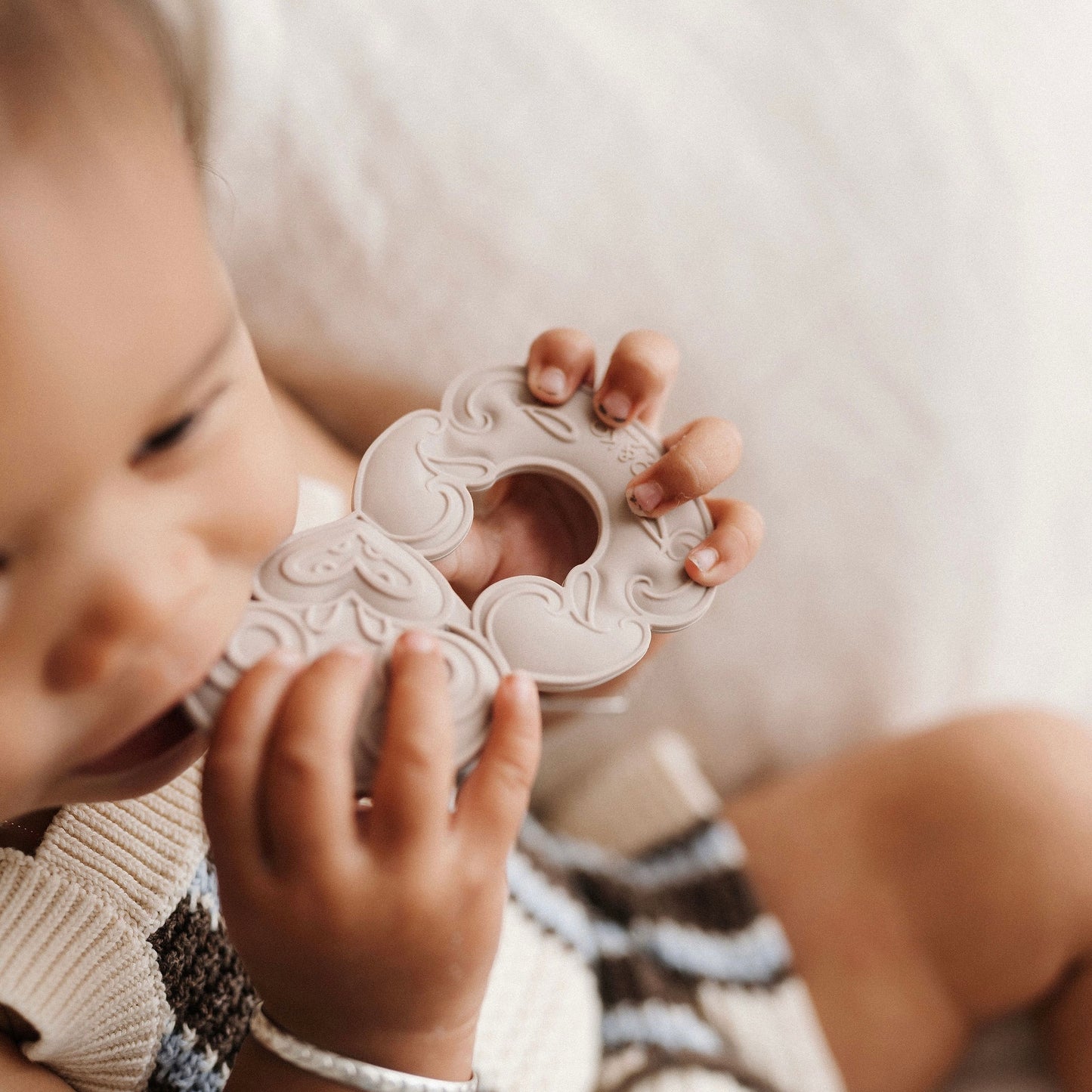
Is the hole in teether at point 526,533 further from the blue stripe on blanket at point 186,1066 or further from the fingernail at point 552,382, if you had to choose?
the blue stripe on blanket at point 186,1066

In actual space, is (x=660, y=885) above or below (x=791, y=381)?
below

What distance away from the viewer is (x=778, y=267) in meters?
0.71

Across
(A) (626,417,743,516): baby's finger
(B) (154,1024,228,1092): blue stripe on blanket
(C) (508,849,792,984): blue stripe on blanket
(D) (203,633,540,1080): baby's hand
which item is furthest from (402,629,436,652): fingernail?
(C) (508,849,792,984): blue stripe on blanket

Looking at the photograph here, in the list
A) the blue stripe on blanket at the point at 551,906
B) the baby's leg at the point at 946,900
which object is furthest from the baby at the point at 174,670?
the baby's leg at the point at 946,900

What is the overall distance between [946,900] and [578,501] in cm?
41

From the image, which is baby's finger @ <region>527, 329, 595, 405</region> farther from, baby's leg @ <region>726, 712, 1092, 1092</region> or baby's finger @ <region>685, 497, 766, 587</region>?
baby's leg @ <region>726, 712, 1092, 1092</region>

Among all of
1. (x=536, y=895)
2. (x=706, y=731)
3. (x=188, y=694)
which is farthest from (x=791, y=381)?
(x=188, y=694)

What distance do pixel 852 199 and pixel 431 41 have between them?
302 millimetres

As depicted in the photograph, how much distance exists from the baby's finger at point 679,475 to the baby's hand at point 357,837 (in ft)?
0.34

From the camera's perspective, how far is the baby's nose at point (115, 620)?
0.87ft

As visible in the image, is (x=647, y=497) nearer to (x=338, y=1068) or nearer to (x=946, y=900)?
(x=338, y=1068)

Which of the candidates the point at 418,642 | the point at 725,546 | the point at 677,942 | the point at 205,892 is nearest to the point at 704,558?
the point at 725,546

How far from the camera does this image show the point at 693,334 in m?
0.69

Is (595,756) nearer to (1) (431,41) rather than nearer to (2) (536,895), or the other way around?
(2) (536,895)
